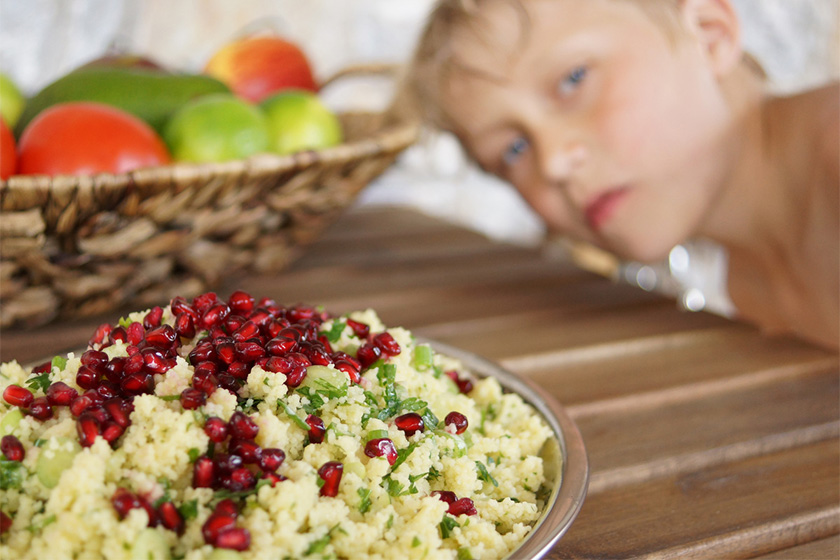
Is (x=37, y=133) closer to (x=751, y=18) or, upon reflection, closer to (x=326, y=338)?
(x=326, y=338)

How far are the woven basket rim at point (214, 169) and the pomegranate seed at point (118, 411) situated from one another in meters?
0.39

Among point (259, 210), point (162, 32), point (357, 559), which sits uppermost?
point (357, 559)

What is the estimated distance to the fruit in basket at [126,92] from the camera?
113 cm

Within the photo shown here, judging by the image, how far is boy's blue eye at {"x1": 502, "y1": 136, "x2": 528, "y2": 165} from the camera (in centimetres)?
142

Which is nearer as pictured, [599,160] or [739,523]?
[739,523]

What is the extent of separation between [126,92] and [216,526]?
3.06ft

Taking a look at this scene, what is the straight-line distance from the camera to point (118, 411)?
476mm

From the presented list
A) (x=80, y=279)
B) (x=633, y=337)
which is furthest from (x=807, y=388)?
(x=80, y=279)

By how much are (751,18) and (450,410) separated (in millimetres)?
2517

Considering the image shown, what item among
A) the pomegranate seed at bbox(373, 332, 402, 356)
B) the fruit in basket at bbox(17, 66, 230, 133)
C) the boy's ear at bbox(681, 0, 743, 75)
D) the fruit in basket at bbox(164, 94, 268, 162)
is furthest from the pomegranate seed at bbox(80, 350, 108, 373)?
the boy's ear at bbox(681, 0, 743, 75)

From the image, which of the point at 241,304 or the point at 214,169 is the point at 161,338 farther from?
the point at 214,169

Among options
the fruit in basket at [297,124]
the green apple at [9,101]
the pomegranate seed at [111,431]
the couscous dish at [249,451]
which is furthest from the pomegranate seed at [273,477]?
the green apple at [9,101]

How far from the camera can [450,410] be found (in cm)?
61

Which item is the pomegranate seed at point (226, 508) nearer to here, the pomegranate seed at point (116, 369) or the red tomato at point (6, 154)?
the pomegranate seed at point (116, 369)
